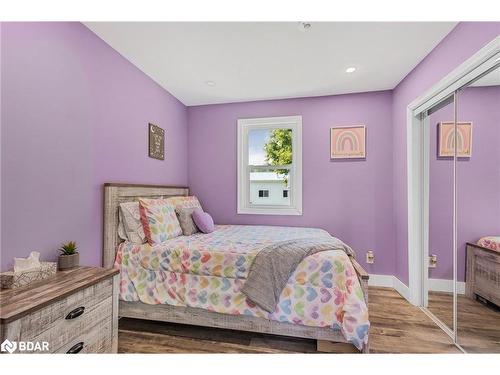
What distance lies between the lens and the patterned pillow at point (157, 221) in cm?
216

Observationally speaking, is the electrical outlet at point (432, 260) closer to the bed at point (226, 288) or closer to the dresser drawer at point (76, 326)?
the bed at point (226, 288)

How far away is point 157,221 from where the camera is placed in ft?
7.29

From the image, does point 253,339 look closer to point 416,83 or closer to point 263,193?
point 263,193

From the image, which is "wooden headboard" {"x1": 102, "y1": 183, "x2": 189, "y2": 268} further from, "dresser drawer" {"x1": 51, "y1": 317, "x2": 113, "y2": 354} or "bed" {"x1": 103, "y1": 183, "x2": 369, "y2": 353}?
"dresser drawer" {"x1": 51, "y1": 317, "x2": 113, "y2": 354}

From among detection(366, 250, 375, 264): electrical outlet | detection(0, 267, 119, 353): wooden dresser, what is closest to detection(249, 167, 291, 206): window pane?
detection(366, 250, 375, 264): electrical outlet

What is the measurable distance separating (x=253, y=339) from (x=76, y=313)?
50.3 inches

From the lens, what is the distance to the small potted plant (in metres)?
1.59

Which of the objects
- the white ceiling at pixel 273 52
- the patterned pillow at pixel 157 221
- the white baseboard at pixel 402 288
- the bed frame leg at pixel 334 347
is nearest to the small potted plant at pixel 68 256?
the patterned pillow at pixel 157 221

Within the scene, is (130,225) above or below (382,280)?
above

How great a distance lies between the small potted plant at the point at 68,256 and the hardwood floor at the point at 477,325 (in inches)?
117

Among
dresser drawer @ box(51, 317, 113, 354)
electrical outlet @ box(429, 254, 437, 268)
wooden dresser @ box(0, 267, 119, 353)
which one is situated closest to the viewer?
wooden dresser @ box(0, 267, 119, 353)

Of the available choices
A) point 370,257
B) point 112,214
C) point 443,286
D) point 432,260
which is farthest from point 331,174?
point 112,214

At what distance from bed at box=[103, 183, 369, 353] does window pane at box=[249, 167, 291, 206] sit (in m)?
1.26

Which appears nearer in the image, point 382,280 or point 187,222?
point 187,222
